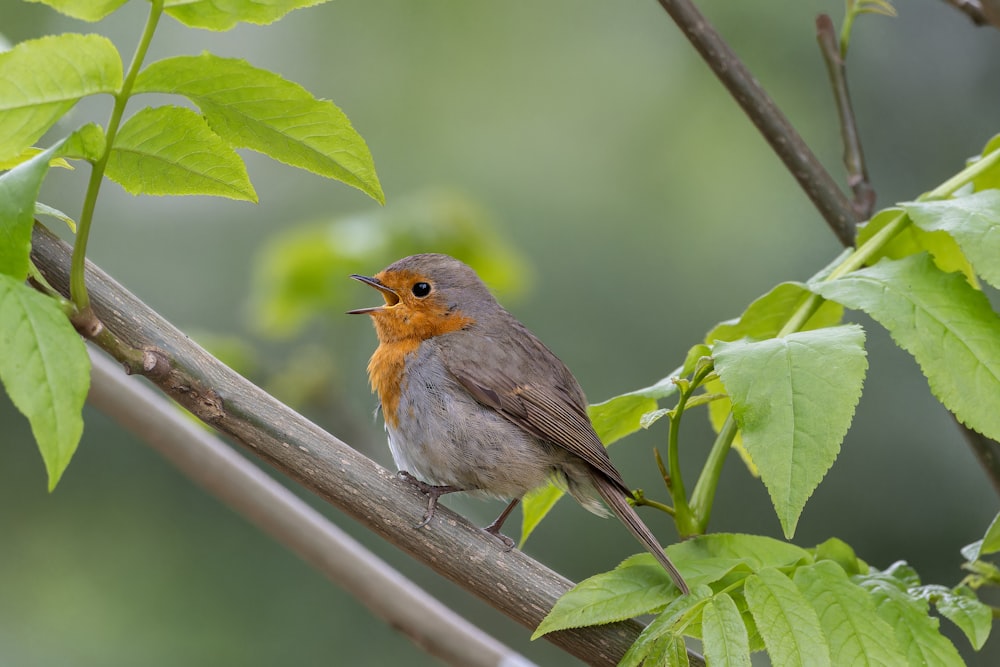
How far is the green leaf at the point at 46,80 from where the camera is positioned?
1409 mm

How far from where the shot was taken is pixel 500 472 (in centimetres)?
265

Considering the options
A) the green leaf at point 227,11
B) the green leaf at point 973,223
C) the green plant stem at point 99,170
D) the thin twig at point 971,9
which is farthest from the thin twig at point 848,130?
the green plant stem at point 99,170

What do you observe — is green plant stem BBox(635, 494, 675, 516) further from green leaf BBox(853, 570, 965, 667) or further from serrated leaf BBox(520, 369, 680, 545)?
green leaf BBox(853, 570, 965, 667)

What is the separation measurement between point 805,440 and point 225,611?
20.3 feet

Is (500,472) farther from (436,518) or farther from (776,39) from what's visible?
(776,39)

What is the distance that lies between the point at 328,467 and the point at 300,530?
59cm

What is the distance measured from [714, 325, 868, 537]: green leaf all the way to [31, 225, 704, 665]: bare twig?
459mm

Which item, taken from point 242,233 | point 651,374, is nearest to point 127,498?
point 242,233

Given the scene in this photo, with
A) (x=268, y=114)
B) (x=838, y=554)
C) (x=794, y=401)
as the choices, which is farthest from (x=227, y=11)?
(x=838, y=554)

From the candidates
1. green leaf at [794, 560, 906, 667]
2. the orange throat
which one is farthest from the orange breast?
green leaf at [794, 560, 906, 667]

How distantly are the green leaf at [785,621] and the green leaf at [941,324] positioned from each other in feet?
1.18

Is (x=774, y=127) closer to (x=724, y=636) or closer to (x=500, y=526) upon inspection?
(x=500, y=526)

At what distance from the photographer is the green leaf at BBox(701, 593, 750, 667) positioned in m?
1.53

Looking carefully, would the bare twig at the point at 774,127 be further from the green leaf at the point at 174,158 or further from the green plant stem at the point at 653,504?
the green leaf at the point at 174,158
